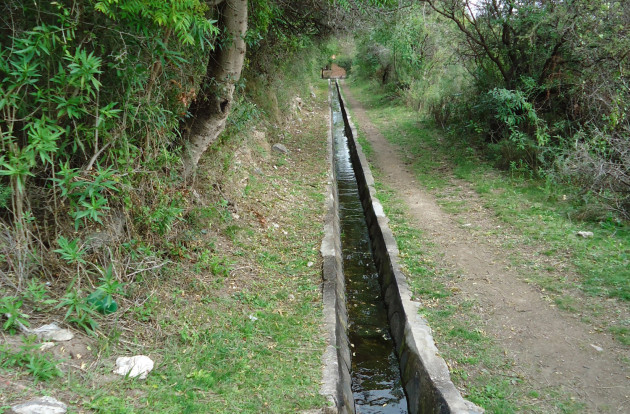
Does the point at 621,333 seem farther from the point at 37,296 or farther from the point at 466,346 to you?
the point at 37,296

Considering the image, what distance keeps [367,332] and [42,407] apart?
3.77 metres

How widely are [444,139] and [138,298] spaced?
1154 cm

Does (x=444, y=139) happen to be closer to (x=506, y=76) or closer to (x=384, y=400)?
(x=506, y=76)

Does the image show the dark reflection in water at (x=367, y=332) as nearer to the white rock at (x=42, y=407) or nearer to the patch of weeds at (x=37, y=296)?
the white rock at (x=42, y=407)

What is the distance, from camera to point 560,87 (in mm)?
9641

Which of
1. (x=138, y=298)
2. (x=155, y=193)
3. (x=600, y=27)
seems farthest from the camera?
(x=600, y=27)

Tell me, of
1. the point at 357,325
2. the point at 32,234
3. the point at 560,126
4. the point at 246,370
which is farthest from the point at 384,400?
the point at 560,126

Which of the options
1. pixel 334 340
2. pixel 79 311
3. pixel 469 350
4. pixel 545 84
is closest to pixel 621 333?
pixel 469 350

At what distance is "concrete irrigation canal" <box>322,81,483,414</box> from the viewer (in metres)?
4.18

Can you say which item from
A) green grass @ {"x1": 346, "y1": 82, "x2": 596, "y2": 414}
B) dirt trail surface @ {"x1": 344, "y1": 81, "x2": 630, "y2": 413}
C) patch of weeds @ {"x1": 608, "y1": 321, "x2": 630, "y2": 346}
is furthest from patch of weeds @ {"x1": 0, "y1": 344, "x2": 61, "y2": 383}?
patch of weeds @ {"x1": 608, "y1": 321, "x2": 630, "y2": 346}

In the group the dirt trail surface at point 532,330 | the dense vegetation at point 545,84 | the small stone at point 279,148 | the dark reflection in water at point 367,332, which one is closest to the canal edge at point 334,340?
the dark reflection in water at point 367,332

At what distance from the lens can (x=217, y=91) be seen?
5641 millimetres

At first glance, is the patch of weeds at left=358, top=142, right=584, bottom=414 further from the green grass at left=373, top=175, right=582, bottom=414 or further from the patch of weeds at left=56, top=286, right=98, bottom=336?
the patch of weeds at left=56, top=286, right=98, bottom=336

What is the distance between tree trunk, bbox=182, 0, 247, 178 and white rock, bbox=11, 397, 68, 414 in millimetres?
3082
